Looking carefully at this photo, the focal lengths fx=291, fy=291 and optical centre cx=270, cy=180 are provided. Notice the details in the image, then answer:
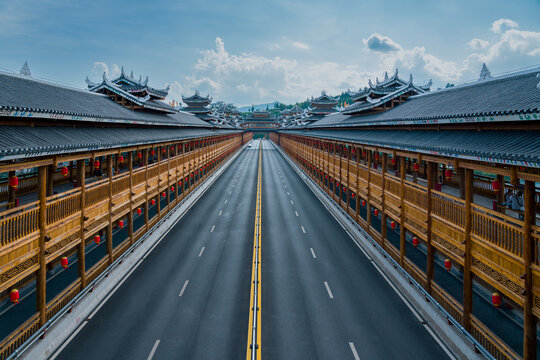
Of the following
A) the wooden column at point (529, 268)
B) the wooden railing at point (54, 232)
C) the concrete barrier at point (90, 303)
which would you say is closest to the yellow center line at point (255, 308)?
the concrete barrier at point (90, 303)

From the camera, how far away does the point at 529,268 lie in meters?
9.00

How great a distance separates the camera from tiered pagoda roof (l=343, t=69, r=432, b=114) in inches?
1120

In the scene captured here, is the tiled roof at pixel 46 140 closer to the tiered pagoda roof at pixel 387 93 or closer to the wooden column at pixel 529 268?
the wooden column at pixel 529 268

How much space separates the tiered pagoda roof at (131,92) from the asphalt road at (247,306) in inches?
581

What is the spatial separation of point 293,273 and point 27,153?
14.4 metres

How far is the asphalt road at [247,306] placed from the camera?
38.5ft

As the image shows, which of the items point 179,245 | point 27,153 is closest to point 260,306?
point 179,245

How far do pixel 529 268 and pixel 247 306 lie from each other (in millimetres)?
11322

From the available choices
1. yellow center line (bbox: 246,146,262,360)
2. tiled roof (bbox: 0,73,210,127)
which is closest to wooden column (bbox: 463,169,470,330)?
yellow center line (bbox: 246,146,262,360)

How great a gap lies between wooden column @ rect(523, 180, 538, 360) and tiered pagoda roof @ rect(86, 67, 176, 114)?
3069 cm

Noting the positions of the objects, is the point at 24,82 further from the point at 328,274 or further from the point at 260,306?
the point at 328,274

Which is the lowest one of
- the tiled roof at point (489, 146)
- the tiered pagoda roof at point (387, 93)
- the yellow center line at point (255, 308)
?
the yellow center line at point (255, 308)

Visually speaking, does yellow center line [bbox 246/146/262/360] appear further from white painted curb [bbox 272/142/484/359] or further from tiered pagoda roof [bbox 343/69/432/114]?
tiered pagoda roof [bbox 343/69/432/114]

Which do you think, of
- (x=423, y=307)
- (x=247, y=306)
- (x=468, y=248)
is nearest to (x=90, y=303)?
(x=247, y=306)
